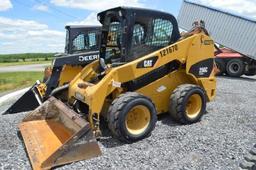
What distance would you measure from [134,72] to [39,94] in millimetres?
3462

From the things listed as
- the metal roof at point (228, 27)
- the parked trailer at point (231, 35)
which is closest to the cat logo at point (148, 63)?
the parked trailer at point (231, 35)

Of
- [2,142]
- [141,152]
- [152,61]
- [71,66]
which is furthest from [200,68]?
[2,142]

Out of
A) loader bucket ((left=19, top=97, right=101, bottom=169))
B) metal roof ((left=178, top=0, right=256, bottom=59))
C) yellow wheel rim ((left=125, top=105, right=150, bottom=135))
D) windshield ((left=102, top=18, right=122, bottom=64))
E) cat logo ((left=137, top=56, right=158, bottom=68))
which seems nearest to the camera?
loader bucket ((left=19, top=97, right=101, bottom=169))

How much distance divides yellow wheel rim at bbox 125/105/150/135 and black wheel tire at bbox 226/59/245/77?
512 inches

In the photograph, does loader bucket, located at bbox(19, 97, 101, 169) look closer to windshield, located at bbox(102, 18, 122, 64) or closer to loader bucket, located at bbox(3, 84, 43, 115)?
windshield, located at bbox(102, 18, 122, 64)

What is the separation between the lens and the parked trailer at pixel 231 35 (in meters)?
17.5

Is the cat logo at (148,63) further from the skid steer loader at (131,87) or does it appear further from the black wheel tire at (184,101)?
the black wheel tire at (184,101)

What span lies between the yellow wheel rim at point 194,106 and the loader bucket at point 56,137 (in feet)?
7.83

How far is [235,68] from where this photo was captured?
741 inches

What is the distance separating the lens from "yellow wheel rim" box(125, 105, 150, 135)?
257 inches

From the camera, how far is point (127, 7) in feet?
23.0

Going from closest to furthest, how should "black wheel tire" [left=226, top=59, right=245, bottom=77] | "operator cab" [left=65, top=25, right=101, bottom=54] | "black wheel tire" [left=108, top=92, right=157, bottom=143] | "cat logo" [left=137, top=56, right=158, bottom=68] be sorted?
"black wheel tire" [left=108, top=92, right=157, bottom=143], "cat logo" [left=137, top=56, right=158, bottom=68], "operator cab" [left=65, top=25, right=101, bottom=54], "black wheel tire" [left=226, top=59, right=245, bottom=77]

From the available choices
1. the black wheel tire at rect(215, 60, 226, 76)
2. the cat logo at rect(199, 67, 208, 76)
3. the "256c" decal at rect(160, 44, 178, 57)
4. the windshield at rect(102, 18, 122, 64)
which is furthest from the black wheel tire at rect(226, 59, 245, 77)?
the windshield at rect(102, 18, 122, 64)

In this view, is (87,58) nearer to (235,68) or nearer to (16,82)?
(235,68)
